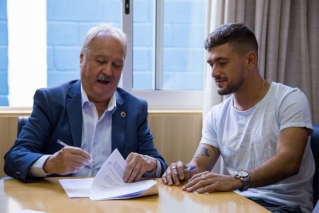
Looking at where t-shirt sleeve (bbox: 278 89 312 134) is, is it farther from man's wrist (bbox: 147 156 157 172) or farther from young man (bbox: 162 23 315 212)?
man's wrist (bbox: 147 156 157 172)

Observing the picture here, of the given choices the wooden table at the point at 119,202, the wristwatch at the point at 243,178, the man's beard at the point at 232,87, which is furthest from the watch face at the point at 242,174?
the man's beard at the point at 232,87

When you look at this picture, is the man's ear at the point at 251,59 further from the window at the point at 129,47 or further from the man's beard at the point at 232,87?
the window at the point at 129,47

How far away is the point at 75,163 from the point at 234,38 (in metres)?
0.98

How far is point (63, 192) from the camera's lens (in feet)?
5.01

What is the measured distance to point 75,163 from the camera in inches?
63.3

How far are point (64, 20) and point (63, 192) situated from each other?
1463 mm

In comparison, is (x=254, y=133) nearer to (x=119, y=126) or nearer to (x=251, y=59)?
(x=251, y=59)

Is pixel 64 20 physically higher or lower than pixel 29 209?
higher

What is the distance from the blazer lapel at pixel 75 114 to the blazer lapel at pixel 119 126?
0.50 feet

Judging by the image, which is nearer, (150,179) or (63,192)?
(63,192)

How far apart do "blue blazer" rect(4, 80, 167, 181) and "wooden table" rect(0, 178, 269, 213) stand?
0.18 metres

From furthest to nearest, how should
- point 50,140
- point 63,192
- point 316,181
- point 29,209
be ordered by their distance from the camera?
point 316,181 < point 50,140 < point 63,192 < point 29,209

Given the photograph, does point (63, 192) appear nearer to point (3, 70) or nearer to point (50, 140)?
point (50, 140)

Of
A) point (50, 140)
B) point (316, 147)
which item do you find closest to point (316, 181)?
point (316, 147)
